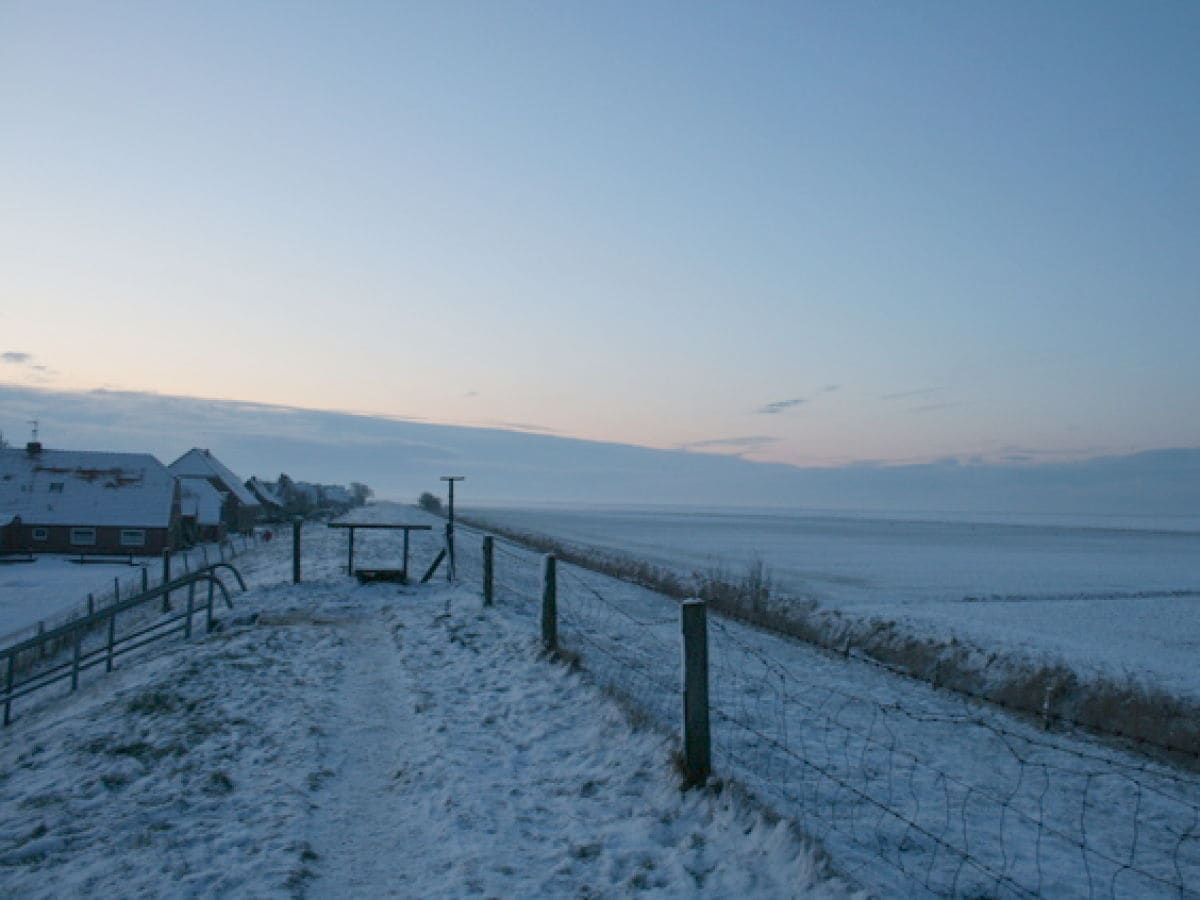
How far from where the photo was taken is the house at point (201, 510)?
58.0m

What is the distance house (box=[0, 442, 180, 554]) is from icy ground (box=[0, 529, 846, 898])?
45199mm

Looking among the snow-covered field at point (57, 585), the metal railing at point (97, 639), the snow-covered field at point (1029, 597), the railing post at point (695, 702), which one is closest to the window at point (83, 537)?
the snow-covered field at point (57, 585)

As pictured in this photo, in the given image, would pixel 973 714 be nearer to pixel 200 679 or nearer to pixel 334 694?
pixel 334 694

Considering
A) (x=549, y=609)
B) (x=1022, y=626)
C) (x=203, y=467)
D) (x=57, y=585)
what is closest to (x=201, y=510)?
(x=203, y=467)

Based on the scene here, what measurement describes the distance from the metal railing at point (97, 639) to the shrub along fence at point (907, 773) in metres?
5.82

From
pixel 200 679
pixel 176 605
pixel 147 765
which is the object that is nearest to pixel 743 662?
pixel 200 679

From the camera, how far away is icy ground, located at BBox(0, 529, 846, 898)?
5.39 meters

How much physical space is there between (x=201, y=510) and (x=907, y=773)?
62.6 metres

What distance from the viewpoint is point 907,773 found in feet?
30.5

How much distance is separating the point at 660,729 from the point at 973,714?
8408mm

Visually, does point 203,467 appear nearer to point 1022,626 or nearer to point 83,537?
point 83,537

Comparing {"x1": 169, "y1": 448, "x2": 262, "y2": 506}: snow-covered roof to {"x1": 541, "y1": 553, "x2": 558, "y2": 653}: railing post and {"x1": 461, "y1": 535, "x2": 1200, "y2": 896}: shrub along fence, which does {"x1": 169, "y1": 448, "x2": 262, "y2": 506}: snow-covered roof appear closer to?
{"x1": 461, "y1": 535, "x2": 1200, "y2": 896}: shrub along fence

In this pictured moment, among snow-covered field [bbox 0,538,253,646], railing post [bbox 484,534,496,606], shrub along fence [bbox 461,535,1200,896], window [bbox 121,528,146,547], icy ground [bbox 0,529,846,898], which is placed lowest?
snow-covered field [bbox 0,538,253,646]

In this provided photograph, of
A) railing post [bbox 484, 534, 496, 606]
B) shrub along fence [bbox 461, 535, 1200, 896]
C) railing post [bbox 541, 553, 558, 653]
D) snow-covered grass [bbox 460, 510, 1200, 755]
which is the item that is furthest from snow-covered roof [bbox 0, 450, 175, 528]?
railing post [bbox 541, 553, 558, 653]
